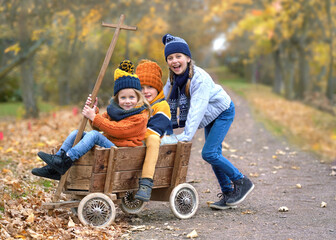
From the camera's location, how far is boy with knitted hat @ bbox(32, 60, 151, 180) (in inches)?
181

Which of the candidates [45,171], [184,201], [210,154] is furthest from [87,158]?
[210,154]

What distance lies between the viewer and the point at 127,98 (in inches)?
195

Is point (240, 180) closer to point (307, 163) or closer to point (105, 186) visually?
point (105, 186)

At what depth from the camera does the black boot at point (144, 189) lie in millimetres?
4844

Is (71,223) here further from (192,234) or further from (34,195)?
(34,195)

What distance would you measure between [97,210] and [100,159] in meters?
0.49

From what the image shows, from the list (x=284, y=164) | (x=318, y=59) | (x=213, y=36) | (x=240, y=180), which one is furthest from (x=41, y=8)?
(x=213, y=36)

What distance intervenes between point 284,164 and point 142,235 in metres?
4.97

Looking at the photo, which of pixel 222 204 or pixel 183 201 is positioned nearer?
pixel 183 201

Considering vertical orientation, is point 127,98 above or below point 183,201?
above

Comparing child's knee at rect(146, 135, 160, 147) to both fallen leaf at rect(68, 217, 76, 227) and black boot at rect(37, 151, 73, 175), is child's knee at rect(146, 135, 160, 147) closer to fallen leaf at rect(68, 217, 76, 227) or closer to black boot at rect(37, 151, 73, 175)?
black boot at rect(37, 151, 73, 175)

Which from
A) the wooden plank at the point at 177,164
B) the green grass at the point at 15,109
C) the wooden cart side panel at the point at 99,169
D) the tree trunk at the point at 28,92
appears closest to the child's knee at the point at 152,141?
the wooden plank at the point at 177,164

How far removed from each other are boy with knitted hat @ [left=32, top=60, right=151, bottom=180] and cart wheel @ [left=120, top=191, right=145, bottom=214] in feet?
2.68

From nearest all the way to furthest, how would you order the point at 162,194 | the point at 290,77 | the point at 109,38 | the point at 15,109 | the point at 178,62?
1. the point at 178,62
2. the point at 162,194
3. the point at 109,38
4. the point at 15,109
5. the point at 290,77
